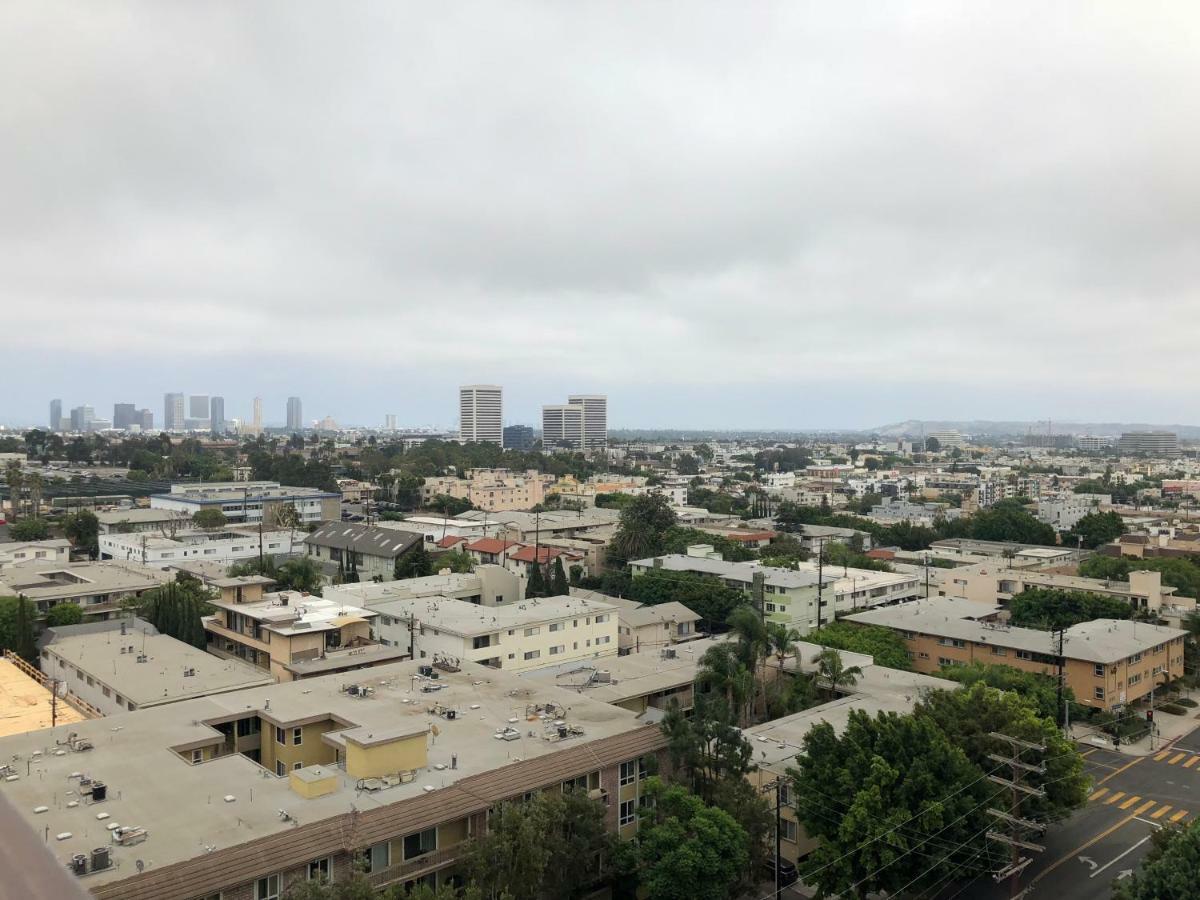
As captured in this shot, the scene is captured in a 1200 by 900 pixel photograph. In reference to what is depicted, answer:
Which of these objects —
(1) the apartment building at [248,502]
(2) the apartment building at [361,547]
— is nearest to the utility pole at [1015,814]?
(2) the apartment building at [361,547]

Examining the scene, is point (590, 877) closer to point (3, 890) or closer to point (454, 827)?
point (454, 827)

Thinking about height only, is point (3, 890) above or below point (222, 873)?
above

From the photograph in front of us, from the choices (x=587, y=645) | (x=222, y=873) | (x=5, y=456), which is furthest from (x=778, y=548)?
(x=5, y=456)

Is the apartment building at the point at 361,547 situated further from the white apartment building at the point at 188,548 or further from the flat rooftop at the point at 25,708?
the flat rooftop at the point at 25,708

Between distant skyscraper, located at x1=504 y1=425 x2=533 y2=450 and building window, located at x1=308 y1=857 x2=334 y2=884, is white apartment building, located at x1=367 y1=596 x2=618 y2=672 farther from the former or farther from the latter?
distant skyscraper, located at x1=504 y1=425 x2=533 y2=450

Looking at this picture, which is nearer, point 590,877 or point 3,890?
point 3,890

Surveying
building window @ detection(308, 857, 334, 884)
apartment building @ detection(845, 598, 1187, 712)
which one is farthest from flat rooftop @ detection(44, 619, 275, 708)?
apartment building @ detection(845, 598, 1187, 712)
